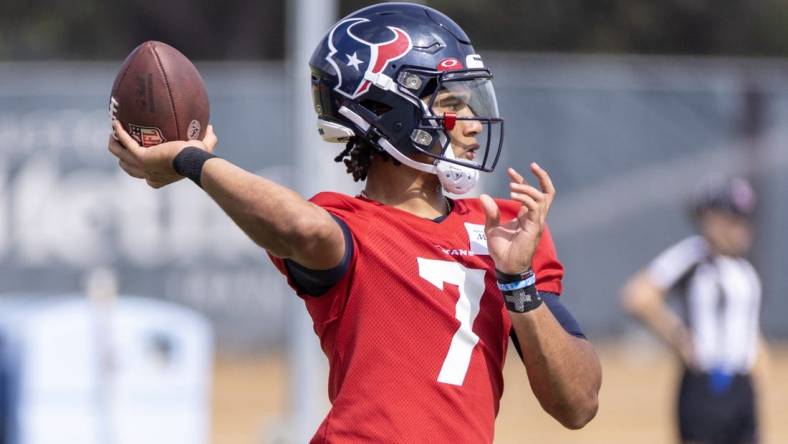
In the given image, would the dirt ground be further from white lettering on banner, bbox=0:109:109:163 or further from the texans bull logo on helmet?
the texans bull logo on helmet

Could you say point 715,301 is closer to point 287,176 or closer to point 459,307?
point 459,307

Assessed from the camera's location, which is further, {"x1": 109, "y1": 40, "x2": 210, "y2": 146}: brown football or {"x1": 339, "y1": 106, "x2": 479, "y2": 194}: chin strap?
{"x1": 339, "y1": 106, "x2": 479, "y2": 194}: chin strap

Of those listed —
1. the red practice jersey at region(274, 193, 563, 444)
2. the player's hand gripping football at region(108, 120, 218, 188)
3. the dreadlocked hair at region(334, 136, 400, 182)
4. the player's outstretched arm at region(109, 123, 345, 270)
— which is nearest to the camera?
the player's outstretched arm at region(109, 123, 345, 270)

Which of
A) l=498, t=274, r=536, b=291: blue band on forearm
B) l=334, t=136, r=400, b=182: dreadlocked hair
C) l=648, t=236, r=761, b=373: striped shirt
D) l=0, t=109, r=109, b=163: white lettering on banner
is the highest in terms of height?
l=334, t=136, r=400, b=182: dreadlocked hair

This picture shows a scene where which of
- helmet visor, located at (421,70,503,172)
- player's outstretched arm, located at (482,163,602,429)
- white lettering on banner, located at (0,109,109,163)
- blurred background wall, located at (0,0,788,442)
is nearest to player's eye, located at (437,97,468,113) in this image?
helmet visor, located at (421,70,503,172)

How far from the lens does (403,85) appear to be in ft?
11.1

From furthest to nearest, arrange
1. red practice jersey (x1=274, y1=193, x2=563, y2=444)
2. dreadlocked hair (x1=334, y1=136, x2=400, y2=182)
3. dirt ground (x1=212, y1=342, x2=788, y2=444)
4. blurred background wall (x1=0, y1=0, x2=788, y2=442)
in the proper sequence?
blurred background wall (x1=0, y1=0, x2=788, y2=442), dirt ground (x1=212, y1=342, x2=788, y2=444), dreadlocked hair (x1=334, y1=136, x2=400, y2=182), red practice jersey (x1=274, y1=193, x2=563, y2=444)

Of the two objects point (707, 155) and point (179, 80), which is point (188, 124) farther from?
point (707, 155)

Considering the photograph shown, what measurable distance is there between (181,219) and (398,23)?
11608 mm

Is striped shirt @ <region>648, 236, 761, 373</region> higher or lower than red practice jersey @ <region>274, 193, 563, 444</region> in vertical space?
lower

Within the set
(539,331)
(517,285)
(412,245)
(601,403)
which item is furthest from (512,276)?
(601,403)

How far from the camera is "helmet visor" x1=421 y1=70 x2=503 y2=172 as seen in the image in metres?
3.38

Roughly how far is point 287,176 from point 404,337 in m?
11.7

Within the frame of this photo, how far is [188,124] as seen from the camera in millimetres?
3361
